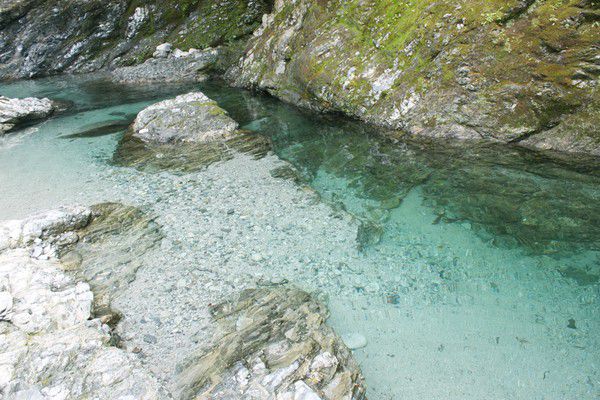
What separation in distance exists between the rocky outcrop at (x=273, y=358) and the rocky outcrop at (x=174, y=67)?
15.8m

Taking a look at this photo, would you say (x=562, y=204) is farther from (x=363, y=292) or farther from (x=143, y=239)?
(x=143, y=239)

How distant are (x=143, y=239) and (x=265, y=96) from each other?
369 inches

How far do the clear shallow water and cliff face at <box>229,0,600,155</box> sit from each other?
720mm

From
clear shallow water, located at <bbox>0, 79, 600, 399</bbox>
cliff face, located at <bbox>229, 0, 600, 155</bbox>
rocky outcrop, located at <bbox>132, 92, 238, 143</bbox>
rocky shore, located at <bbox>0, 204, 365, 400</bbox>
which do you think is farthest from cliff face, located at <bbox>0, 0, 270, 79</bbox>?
rocky shore, located at <bbox>0, 204, 365, 400</bbox>

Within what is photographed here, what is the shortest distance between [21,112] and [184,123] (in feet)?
23.1

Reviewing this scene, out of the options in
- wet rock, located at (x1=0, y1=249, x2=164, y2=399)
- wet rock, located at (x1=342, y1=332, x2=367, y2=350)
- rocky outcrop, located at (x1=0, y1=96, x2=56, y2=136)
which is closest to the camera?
wet rock, located at (x1=0, y1=249, x2=164, y2=399)

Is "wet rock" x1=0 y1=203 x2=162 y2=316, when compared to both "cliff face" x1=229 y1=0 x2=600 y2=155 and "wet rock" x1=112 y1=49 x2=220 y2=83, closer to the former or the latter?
"cliff face" x1=229 y1=0 x2=600 y2=155

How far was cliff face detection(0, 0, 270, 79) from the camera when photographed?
22344 millimetres

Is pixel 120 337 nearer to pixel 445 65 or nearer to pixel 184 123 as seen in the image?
pixel 184 123

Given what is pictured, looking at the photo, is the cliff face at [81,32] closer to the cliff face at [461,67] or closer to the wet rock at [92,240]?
the cliff face at [461,67]

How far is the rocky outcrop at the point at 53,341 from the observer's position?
346 cm

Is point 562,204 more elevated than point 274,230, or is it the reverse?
point 274,230

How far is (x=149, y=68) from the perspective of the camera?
794 inches

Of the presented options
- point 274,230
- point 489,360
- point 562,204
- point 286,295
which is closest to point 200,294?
point 286,295
